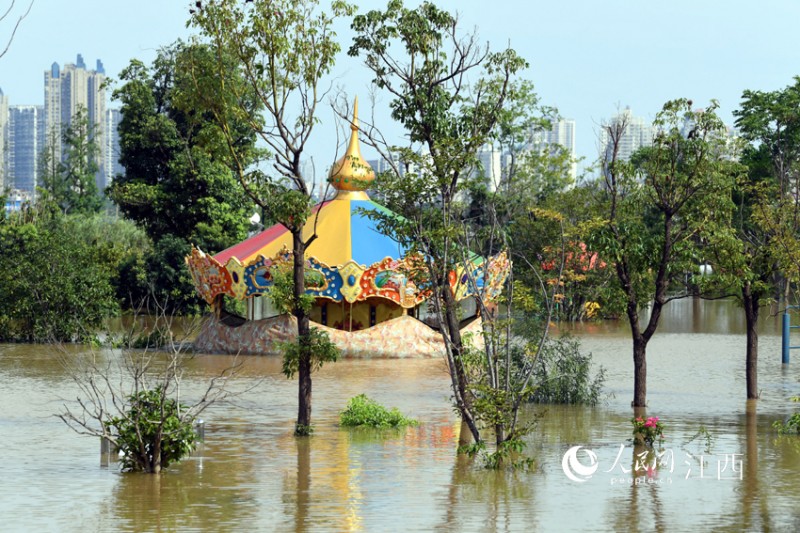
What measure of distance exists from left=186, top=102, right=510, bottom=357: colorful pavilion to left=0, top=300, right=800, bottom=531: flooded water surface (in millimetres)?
6585

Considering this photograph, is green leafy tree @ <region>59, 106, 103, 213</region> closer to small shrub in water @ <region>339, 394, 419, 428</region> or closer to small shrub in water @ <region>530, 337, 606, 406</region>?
small shrub in water @ <region>530, 337, 606, 406</region>

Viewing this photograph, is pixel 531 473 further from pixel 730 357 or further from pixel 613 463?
pixel 730 357

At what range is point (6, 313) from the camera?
113 feet

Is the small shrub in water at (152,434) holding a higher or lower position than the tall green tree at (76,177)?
lower

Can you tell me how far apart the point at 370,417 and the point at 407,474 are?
4117 millimetres

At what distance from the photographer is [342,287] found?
31.2 m

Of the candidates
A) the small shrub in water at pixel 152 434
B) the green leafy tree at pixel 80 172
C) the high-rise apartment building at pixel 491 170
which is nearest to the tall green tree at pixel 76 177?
the green leafy tree at pixel 80 172

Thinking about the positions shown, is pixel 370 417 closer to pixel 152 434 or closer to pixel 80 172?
pixel 152 434

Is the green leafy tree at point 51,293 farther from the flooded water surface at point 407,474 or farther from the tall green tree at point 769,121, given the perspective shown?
the tall green tree at point 769,121

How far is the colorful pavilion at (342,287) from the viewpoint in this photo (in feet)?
103

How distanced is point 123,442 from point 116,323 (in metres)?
30.9

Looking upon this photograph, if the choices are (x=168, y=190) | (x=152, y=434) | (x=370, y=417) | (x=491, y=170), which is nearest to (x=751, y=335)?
(x=370, y=417)

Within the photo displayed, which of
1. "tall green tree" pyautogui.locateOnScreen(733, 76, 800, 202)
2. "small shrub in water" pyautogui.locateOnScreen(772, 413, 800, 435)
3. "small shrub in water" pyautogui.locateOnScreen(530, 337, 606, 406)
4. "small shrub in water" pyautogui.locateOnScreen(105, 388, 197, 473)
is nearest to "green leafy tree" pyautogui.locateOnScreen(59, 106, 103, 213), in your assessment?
"tall green tree" pyautogui.locateOnScreen(733, 76, 800, 202)

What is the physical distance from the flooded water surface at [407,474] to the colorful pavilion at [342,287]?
A: 259 inches
